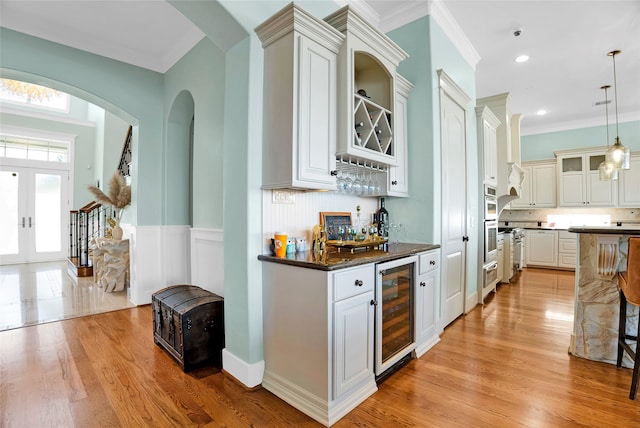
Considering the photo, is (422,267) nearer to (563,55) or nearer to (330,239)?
(330,239)

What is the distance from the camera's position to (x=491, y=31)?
3.71 meters

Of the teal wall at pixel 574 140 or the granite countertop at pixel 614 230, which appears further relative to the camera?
the teal wall at pixel 574 140

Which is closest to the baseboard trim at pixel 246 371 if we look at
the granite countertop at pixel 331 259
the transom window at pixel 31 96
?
the granite countertop at pixel 331 259

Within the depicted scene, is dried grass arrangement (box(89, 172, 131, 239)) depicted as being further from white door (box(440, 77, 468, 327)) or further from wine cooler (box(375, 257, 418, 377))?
white door (box(440, 77, 468, 327))

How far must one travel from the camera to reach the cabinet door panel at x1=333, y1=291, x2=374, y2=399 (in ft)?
5.83

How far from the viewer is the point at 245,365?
214 cm

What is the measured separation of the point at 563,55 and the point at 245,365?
219 inches

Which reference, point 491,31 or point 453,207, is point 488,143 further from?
point 453,207

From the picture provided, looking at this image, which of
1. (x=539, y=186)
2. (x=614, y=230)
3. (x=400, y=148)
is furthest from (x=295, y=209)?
(x=539, y=186)

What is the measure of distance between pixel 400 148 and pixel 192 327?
244 centimetres

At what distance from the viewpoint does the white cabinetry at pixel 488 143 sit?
4.18 meters

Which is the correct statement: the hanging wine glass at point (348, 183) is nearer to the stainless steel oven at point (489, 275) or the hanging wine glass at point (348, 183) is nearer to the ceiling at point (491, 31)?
the ceiling at point (491, 31)

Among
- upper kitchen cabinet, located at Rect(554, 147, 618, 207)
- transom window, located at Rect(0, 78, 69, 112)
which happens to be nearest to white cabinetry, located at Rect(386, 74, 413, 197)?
upper kitchen cabinet, located at Rect(554, 147, 618, 207)

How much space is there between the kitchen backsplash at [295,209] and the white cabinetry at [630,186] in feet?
21.6
